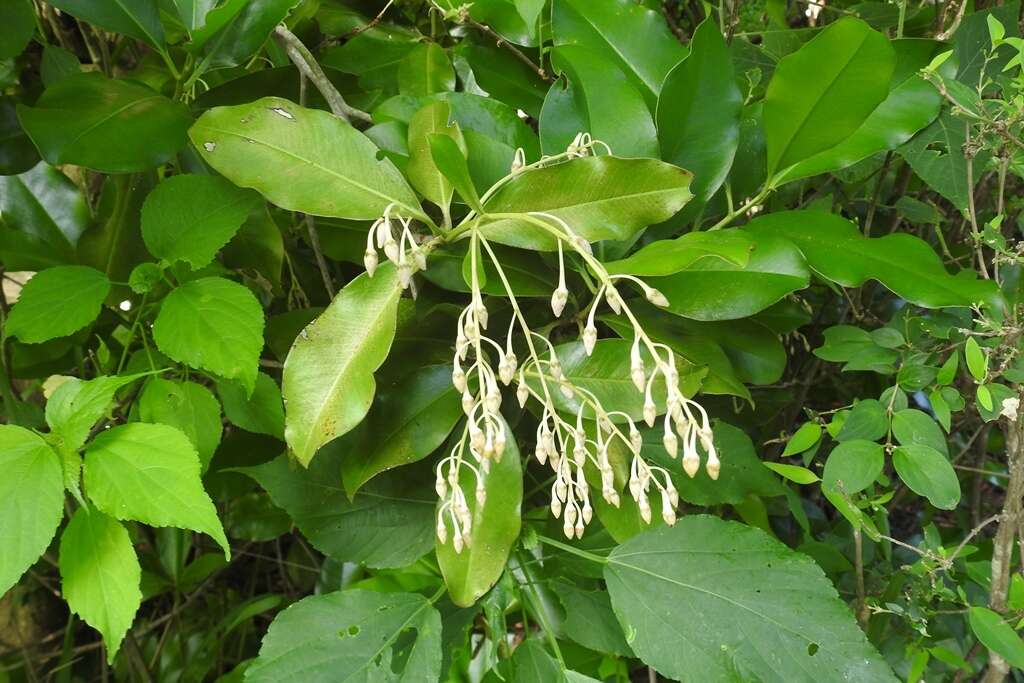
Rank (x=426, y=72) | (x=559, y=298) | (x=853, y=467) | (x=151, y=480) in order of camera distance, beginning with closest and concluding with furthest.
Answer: (x=559, y=298), (x=151, y=480), (x=853, y=467), (x=426, y=72)

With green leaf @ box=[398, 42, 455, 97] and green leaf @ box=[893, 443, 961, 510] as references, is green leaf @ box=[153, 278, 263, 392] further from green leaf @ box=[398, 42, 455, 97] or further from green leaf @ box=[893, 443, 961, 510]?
green leaf @ box=[893, 443, 961, 510]

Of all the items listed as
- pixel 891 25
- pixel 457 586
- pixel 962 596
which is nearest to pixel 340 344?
pixel 457 586

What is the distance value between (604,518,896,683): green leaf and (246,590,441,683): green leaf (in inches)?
6.7

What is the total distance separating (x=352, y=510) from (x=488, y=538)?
0.58ft

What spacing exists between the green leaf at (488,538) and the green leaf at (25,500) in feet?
0.92

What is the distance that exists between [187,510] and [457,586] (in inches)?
8.4

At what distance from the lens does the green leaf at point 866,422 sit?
0.71 metres

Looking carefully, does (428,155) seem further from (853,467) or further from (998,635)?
(998,635)

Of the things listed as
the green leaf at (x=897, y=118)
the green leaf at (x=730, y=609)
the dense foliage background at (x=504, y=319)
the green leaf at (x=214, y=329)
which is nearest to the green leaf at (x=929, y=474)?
the dense foliage background at (x=504, y=319)

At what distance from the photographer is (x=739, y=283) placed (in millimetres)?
647

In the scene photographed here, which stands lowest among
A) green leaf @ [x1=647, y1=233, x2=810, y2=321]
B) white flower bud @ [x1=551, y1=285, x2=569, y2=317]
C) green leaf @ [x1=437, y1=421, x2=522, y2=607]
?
green leaf @ [x1=437, y1=421, x2=522, y2=607]

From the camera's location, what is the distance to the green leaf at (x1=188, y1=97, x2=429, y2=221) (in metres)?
0.63

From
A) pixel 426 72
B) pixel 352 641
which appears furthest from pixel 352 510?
pixel 426 72

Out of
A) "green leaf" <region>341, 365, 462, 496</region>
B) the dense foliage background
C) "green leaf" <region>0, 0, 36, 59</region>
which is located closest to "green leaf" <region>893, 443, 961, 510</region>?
the dense foliage background
